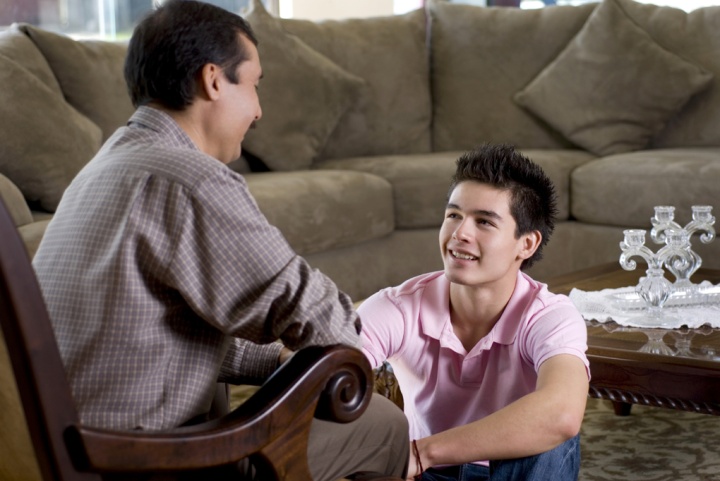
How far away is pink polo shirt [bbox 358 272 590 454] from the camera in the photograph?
5.97 ft

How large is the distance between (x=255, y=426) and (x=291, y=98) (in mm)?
3299

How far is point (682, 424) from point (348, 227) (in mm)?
1483

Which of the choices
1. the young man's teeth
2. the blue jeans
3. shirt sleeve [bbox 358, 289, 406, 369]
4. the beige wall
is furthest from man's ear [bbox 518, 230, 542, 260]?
the beige wall

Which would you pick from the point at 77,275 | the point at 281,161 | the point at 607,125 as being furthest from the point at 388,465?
the point at 607,125

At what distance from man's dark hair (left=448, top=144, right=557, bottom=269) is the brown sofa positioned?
1657 mm

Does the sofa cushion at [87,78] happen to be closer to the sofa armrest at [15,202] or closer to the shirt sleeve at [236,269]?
the sofa armrest at [15,202]

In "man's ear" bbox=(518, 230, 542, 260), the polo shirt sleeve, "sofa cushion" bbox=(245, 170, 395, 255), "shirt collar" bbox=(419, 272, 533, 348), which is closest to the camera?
the polo shirt sleeve

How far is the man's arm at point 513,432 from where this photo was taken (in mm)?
1593

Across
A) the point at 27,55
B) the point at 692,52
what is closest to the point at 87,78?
the point at 27,55

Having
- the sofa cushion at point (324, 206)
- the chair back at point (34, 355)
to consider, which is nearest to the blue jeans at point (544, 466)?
the chair back at point (34, 355)

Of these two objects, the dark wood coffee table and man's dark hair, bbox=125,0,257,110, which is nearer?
man's dark hair, bbox=125,0,257,110

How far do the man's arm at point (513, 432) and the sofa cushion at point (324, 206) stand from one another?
194 centimetres

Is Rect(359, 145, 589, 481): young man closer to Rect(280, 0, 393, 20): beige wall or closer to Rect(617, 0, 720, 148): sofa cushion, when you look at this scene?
Rect(617, 0, 720, 148): sofa cushion

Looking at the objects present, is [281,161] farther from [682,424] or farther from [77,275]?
[77,275]
